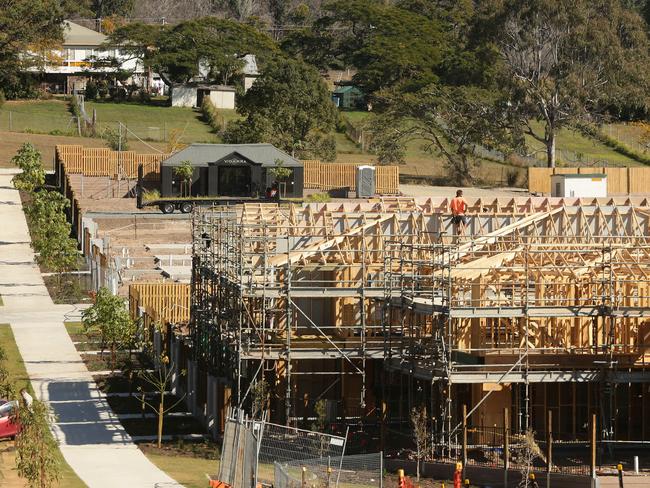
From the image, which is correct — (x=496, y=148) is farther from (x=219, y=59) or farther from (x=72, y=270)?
(x=72, y=270)

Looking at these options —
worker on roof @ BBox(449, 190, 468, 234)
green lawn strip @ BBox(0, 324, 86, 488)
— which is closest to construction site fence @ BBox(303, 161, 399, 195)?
green lawn strip @ BBox(0, 324, 86, 488)

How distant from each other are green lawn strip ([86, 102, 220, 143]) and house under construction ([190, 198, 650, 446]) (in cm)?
6720

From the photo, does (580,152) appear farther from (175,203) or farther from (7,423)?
(7,423)

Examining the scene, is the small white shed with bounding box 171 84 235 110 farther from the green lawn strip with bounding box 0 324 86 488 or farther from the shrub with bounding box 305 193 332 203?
the green lawn strip with bounding box 0 324 86 488

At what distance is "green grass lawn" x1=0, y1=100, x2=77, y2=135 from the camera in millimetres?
113688

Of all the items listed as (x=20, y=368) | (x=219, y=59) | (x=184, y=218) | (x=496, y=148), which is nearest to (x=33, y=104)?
(x=219, y=59)

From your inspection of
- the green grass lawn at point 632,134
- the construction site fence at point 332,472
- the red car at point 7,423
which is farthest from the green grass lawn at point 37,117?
the construction site fence at point 332,472

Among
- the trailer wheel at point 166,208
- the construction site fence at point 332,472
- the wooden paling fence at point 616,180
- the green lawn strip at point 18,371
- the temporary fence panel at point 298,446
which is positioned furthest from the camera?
the wooden paling fence at point 616,180

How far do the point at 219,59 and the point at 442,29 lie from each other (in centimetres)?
2169

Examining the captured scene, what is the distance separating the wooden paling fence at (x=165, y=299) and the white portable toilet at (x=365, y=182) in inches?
1342

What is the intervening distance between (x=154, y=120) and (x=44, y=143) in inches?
667

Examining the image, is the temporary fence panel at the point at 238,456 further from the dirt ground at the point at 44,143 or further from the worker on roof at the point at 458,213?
the dirt ground at the point at 44,143

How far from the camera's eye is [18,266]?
71.5m

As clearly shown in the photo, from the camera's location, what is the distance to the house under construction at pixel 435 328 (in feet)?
131
